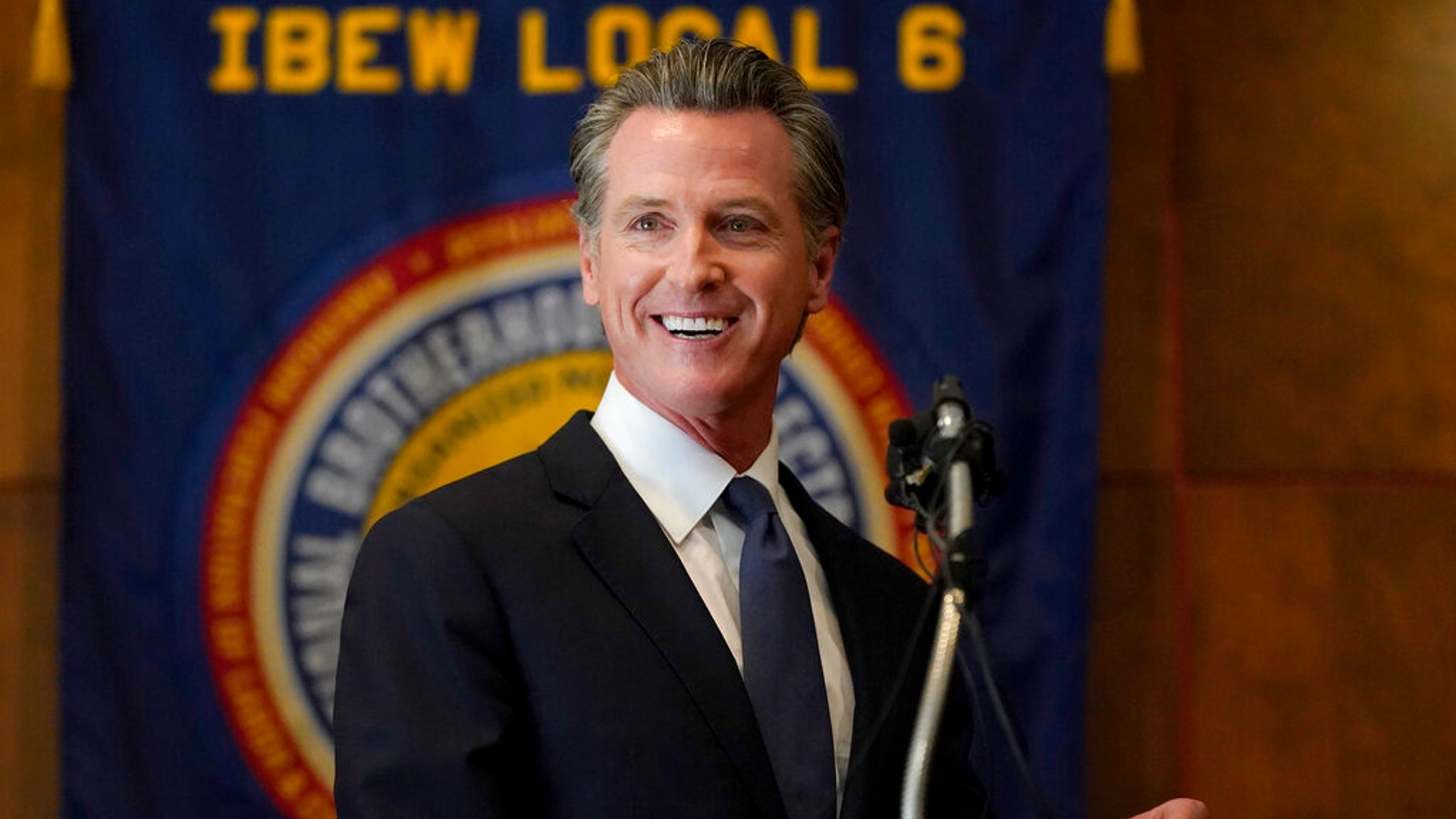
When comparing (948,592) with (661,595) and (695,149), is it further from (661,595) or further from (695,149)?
(695,149)

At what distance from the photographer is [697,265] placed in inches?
60.2

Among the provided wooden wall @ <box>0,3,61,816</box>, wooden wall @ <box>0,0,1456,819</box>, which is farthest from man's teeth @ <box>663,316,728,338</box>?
wooden wall @ <box>0,3,61,816</box>

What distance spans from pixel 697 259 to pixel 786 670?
384mm

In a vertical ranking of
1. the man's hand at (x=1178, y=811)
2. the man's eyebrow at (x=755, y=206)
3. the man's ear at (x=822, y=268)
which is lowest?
the man's hand at (x=1178, y=811)

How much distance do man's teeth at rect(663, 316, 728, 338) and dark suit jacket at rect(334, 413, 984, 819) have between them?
0.17 m

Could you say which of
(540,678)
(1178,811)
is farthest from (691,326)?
(1178,811)

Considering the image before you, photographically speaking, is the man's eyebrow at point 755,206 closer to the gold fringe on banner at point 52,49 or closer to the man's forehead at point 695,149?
the man's forehead at point 695,149

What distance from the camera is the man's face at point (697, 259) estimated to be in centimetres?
155

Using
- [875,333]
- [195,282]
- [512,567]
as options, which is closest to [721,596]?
[512,567]

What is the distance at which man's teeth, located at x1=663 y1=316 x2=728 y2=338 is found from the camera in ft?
5.09

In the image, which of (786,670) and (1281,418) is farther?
(1281,418)

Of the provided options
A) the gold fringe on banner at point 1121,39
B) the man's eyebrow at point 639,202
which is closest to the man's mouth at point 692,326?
the man's eyebrow at point 639,202

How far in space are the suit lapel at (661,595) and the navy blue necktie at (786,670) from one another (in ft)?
0.11

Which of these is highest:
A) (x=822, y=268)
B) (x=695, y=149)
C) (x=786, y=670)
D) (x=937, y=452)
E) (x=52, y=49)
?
(x=52, y=49)
